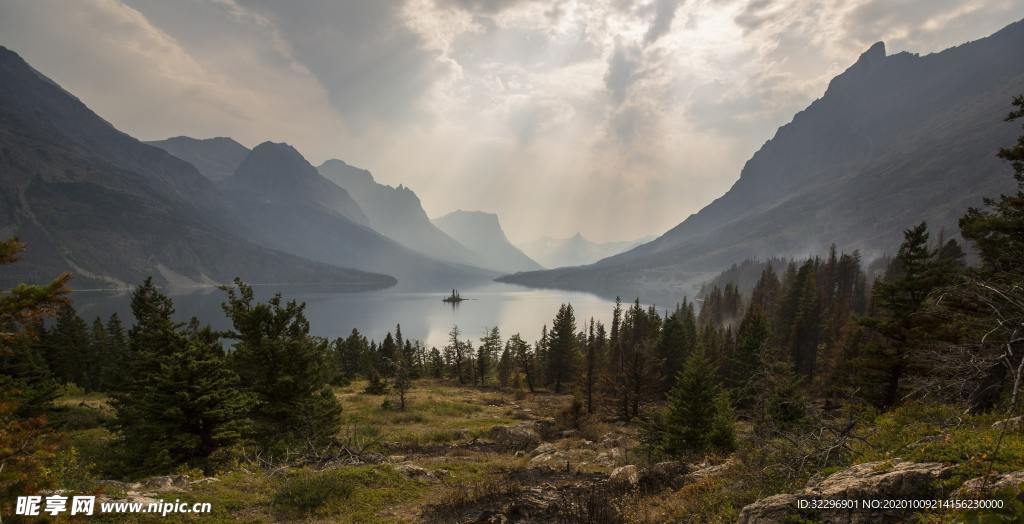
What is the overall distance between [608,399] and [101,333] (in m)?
71.2

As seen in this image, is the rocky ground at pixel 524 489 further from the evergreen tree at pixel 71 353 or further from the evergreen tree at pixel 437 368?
the evergreen tree at pixel 437 368

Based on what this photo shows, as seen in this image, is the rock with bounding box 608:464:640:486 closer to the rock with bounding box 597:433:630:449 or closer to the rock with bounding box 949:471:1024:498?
the rock with bounding box 949:471:1024:498

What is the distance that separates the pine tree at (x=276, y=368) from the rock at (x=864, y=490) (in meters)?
19.4

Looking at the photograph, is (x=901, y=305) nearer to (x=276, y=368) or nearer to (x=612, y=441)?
(x=612, y=441)

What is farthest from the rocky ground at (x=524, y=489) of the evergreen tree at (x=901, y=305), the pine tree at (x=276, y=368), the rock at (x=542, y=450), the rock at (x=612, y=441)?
the evergreen tree at (x=901, y=305)

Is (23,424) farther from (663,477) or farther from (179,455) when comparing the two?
(663,477)

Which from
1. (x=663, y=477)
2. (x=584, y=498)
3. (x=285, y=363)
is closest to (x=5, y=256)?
(x=285, y=363)

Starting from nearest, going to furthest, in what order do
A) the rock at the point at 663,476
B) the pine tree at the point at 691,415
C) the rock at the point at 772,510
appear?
the rock at the point at 772,510 < the rock at the point at 663,476 < the pine tree at the point at 691,415

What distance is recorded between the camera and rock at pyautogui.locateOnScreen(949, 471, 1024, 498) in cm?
576

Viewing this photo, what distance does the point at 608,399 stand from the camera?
42156 millimetres

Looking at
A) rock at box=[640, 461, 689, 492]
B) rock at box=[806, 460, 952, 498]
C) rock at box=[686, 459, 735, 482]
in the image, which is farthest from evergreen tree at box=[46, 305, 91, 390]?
rock at box=[806, 460, 952, 498]

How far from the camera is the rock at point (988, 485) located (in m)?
5.76

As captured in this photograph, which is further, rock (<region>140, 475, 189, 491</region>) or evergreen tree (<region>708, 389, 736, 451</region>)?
evergreen tree (<region>708, 389, 736, 451</region>)

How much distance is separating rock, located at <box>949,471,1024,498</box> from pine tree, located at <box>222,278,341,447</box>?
2206 centimetres
